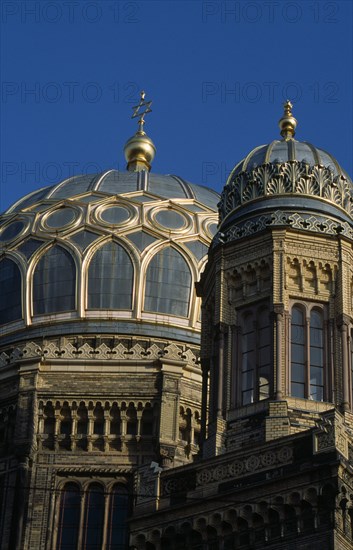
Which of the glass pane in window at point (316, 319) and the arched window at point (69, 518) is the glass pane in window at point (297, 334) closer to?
the glass pane in window at point (316, 319)

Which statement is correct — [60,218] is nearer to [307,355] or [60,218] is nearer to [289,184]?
[289,184]

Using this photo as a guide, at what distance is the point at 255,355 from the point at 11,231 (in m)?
16.4

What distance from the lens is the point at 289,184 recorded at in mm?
36562

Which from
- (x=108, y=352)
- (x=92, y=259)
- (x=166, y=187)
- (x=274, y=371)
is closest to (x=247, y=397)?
(x=274, y=371)

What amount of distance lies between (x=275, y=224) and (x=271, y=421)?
4.91 meters

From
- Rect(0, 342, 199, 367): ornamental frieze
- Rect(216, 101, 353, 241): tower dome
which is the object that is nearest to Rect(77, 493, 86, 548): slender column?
Rect(0, 342, 199, 367): ornamental frieze

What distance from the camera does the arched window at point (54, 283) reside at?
46844 mm

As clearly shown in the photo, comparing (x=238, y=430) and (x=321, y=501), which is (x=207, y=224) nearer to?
(x=238, y=430)

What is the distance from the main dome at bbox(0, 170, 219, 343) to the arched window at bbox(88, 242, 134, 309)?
1.1 inches

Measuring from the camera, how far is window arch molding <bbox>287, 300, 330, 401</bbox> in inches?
1335

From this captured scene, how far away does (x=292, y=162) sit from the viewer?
37.0 metres

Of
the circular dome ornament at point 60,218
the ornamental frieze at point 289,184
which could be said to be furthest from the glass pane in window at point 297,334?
the circular dome ornament at point 60,218

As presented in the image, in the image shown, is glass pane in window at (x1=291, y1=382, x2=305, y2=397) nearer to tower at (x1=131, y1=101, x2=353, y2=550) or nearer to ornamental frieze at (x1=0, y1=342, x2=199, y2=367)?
tower at (x1=131, y1=101, x2=353, y2=550)

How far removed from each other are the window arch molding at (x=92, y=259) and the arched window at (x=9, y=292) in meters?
1.85
